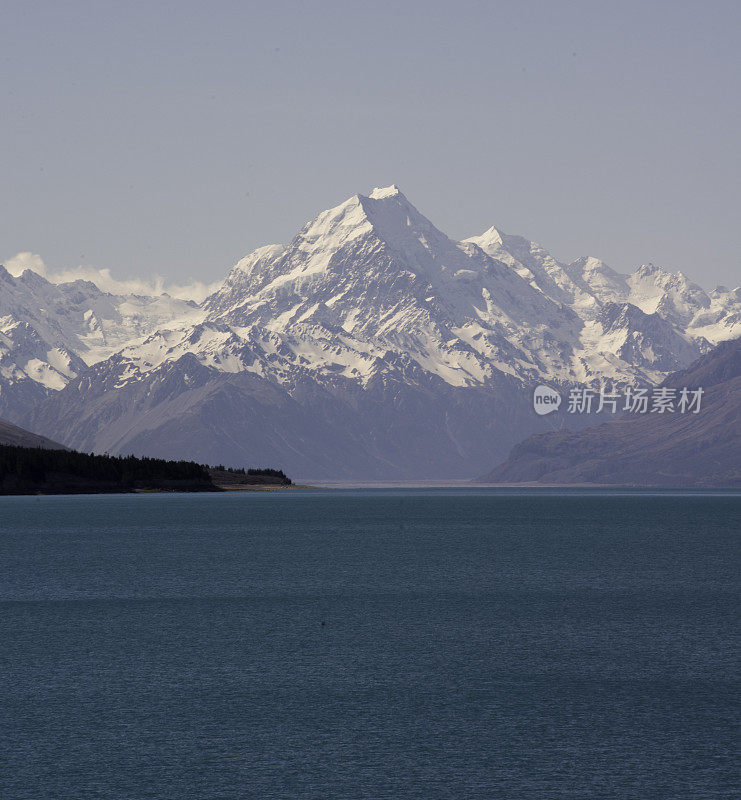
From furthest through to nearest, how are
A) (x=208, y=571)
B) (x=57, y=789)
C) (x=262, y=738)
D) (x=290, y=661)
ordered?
(x=208, y=571), (x=290, y=661), (x=262, y=738), (x=57, y=789)

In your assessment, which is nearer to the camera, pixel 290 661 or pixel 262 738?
pixel 262 738

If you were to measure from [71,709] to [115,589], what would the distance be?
168ft

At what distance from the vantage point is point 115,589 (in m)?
106

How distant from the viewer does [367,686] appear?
2387 inches

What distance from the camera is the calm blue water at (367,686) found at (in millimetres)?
44781

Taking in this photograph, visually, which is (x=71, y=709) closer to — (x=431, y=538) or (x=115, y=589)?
(x=115, y=589)

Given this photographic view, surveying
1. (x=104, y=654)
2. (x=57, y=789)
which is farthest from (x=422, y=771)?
(x=104, y=654)

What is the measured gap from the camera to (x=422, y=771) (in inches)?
1789

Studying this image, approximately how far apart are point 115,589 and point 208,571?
20.2 meters

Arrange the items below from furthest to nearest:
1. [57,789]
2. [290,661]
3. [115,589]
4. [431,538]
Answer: [431,538]
[115,589]
[290,661]
[57,789]

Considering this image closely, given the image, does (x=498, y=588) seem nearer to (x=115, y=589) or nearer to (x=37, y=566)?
(x=115, y=589)

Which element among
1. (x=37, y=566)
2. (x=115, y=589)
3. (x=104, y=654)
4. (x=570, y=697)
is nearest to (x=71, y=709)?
(x=104, y=654)

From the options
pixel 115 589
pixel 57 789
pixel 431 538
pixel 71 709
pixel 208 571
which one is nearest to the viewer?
pixel 57 789

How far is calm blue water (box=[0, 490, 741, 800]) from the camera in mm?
44781
